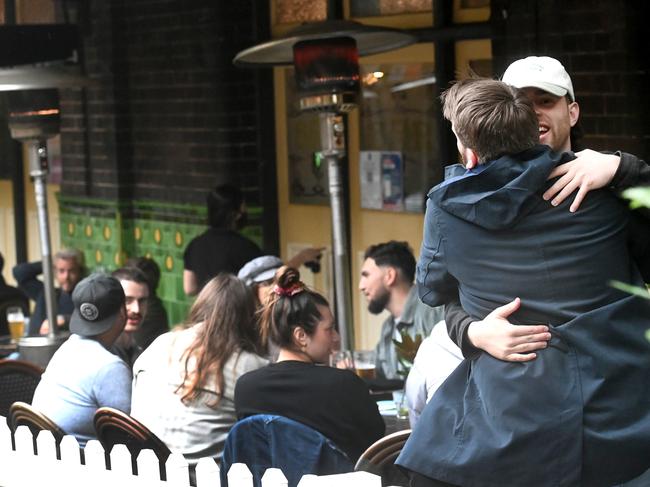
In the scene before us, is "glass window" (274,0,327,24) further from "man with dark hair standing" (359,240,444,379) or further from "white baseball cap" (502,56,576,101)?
"white baseball cap" (502,56,576,101)

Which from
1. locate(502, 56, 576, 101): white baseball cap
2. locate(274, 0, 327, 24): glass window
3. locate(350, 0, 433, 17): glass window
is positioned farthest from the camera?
locate(274, 0, 327, 24): glass window

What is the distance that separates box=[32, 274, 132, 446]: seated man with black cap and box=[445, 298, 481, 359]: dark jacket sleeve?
2530mm

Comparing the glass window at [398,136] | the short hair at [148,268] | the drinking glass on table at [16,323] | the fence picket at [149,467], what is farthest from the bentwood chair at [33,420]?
the glass window at [398,136]

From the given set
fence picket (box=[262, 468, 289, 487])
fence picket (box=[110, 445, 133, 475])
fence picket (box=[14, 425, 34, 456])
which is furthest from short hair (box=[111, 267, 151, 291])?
fence picket (box=[262, 468, 289, 487])

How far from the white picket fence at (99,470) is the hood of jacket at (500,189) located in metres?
0.68

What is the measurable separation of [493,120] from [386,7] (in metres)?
5.63

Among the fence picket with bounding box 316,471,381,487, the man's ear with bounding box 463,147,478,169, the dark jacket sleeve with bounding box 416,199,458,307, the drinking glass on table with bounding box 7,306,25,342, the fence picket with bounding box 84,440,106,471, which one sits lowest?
the drinking glass on table with bounding box 7,306,25,342

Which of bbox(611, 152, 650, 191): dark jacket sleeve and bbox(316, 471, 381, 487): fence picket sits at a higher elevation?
bbox(611, 152, 650, 191): dark jacket sleeve

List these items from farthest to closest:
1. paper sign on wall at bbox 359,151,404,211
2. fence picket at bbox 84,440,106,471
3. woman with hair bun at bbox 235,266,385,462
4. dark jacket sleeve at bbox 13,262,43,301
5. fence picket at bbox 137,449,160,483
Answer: dark jacket sleeve at bbox 13,262,43,301
paper sign on wall at bbox 359,151,404,211
woman with hair bun at bbox 235,266,385,462
fence picket at bbox 84,440,106,471
fence picket at bbox 137,449,160,483

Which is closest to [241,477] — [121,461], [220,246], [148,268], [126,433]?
[121,461]

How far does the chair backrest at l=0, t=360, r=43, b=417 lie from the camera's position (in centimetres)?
619

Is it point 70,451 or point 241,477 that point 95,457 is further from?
point 241,477

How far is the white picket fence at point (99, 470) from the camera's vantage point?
11.2 feet

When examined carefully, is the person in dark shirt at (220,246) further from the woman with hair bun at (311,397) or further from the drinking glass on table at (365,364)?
the woman with hair bun at (311,397)
